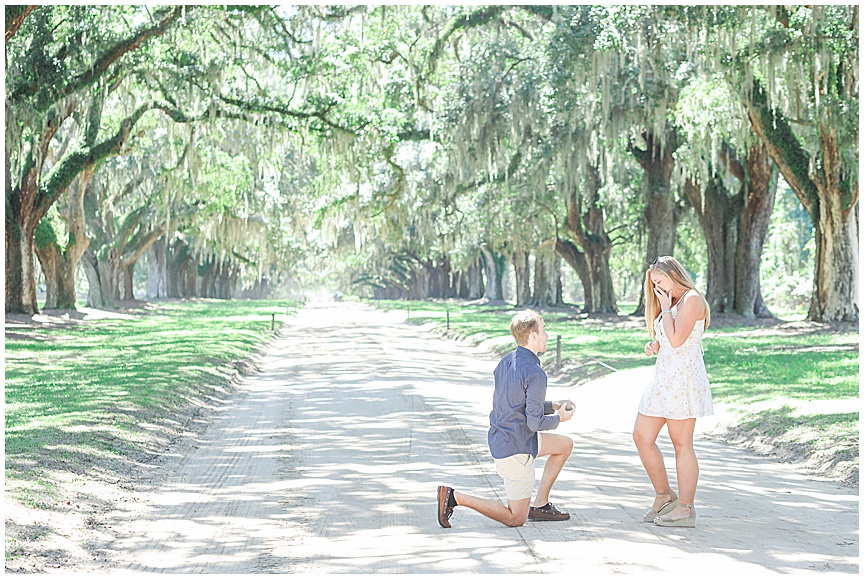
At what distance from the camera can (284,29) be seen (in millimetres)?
23484

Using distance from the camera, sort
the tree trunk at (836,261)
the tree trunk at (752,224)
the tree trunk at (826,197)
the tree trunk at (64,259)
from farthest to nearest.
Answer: the tree trunk at (64,259) → the tree trunk at (752,224) → the tree trunk at (836,261) → the tree trunk at (826,197)

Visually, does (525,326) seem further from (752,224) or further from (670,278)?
(752,224)

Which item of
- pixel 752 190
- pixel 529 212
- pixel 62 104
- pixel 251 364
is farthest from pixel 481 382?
pixel 529 212

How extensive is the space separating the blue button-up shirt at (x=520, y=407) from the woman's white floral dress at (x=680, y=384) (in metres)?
0.79

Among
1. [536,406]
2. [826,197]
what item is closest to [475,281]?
[826,197]

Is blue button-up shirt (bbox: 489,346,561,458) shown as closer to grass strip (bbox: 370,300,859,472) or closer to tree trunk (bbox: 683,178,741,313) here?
grass strip (bbox: 370,300,859,472)

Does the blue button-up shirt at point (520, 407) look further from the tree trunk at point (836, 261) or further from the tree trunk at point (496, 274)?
the tree trunk at point (496, 274)

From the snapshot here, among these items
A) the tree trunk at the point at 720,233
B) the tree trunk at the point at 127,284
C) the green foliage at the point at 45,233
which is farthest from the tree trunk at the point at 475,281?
the tree trunk at the point at 720,233

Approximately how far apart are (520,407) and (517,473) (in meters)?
0.42

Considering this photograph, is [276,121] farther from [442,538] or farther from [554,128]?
[442,538]

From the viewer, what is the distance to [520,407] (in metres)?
6.42

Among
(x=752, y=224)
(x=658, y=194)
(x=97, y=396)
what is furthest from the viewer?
(x=658, y=194)

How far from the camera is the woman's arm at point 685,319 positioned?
6633 mm

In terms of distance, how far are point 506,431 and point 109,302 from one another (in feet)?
144
